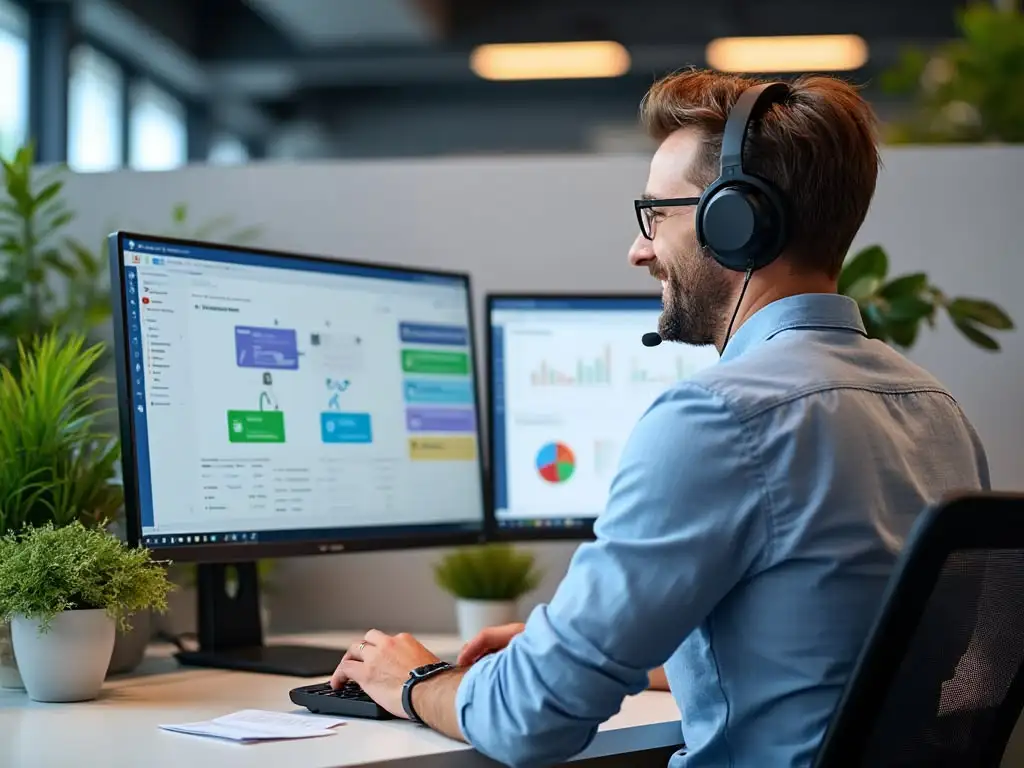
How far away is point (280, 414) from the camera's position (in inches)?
61.1

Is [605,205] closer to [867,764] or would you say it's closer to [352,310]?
→ [352,310]

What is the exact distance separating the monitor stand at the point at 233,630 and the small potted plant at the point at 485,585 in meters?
0.23

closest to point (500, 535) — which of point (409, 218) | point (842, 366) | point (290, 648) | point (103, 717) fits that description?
point (290, 648)

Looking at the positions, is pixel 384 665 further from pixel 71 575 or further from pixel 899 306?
pixel 899 306

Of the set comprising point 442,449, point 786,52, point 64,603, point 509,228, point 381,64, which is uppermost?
point 381,64

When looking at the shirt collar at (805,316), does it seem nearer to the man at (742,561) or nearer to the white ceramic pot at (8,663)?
the man at (742,561)

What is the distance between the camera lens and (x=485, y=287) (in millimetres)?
2049

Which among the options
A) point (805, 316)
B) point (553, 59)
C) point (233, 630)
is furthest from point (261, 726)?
point (553, 59)

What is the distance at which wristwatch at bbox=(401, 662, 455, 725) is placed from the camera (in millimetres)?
1145

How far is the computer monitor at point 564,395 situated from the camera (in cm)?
182

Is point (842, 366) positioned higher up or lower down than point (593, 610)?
higher up

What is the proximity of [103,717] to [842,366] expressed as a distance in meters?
0.77

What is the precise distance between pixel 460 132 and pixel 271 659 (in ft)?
24.1

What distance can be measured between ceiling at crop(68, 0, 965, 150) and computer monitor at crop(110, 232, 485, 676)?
17.2 feet
